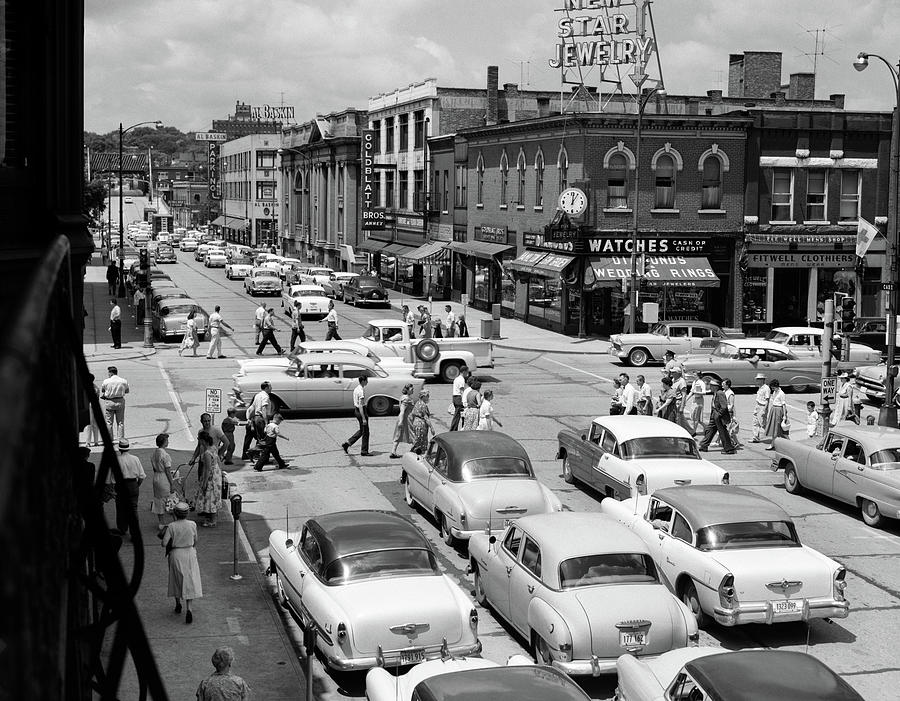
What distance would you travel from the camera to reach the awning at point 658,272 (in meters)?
43.9

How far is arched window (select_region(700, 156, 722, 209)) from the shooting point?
151 feet

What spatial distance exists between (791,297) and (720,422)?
25.8 meters

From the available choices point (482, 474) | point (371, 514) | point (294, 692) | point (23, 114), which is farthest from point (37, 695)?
point (482, 474)

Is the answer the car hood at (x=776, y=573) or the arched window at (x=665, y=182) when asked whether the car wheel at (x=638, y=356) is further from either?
the car hood at (x=776, y=573)

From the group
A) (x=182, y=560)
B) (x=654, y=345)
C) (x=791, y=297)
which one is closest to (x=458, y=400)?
(x=182, y=560)

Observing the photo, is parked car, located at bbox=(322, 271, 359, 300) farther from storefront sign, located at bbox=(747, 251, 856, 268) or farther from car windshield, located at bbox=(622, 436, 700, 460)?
car windshield, located at bbox=(622, 436, 700, 460)

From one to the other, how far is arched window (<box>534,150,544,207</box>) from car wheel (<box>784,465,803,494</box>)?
96.7 ft

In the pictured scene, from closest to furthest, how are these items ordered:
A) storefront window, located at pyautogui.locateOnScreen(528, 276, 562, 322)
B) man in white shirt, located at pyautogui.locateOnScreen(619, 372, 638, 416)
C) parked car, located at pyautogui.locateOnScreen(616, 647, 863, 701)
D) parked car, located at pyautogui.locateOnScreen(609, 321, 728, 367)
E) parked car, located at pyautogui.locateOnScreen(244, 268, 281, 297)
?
parked car, located at pyautogui.locateOnScreen(616, 647, 863, 701) → man in white shirt, located at pyautogui.locateOnScreen(619, 372, 638, 416) → parked car, located at pyautogui.locateOnScreen(609, 321, 728, 367) → storefront window, located at pyautogui.locateOnScreen(528, 276, 562, 322) → parked car, located at pyautogui.locateOnScreen(244, 268, 281, 297)

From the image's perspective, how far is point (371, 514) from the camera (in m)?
13.3

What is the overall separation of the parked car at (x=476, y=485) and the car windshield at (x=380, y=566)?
3042 millimetres

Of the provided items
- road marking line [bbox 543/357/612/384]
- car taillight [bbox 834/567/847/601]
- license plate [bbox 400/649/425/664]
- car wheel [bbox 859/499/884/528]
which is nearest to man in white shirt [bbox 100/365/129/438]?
license plate [bbox 400/649/425/664]

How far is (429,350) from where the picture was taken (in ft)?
106

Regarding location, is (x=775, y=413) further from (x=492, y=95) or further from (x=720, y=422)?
(x=492, y=95)

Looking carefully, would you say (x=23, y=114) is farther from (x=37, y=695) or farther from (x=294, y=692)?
(x=37, y=695)
